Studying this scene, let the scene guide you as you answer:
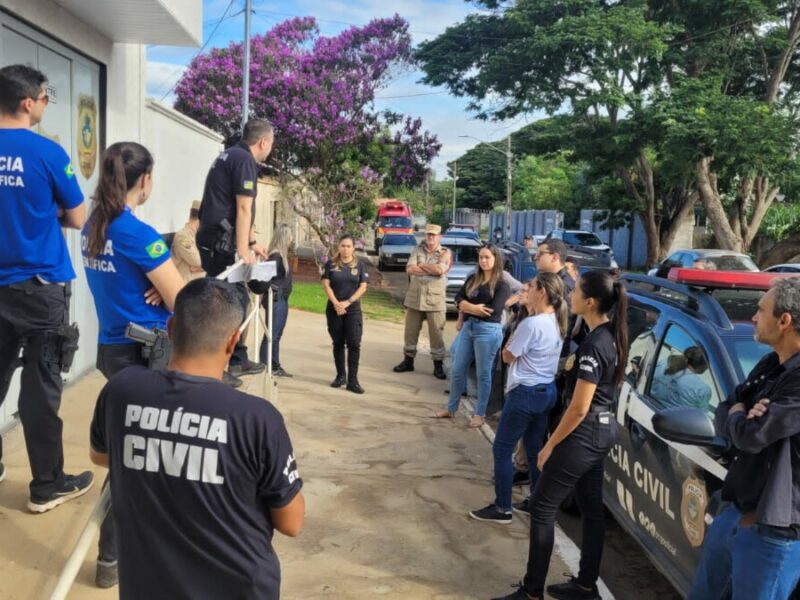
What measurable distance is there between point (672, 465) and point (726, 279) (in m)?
1.05

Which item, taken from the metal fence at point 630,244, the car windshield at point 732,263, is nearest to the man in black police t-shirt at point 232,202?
the car windshield at point 732,263

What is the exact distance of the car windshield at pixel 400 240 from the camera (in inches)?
1059

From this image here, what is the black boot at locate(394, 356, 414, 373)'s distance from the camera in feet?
31.2

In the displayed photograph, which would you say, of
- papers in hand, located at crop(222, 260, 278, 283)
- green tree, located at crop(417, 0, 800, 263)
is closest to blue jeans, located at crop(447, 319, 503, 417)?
papers in hand, located at crop(222, 260, 278, 283)

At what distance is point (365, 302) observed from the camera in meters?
17.2

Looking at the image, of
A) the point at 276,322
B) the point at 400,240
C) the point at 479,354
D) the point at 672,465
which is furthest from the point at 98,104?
the point at 400,240

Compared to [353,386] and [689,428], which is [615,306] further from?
[353,386]

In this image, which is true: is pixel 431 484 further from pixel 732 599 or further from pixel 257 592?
pixel 257 592

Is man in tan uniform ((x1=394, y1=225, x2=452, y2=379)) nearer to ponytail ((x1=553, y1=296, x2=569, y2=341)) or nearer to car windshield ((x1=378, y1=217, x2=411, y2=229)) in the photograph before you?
ponytail ((x1=553, y1=296, x2=569, y2=341))

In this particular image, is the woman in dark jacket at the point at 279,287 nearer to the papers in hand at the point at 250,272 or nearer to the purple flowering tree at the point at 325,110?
the papers in hand at the point at 250,272

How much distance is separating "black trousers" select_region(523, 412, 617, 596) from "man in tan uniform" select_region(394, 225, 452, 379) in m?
5.43

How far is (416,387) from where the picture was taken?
28.7 ft

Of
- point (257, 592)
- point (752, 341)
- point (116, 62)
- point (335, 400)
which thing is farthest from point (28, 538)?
point (116, 62)

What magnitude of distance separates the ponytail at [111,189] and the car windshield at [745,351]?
2918 mm
